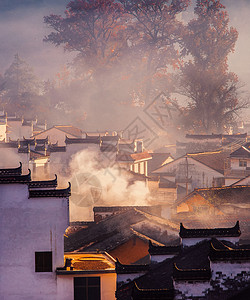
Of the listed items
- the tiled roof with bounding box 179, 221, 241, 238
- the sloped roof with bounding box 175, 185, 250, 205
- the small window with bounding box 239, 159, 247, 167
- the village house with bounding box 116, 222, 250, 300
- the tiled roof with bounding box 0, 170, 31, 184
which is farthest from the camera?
the small window with bounding box 239, 159, 247, 167

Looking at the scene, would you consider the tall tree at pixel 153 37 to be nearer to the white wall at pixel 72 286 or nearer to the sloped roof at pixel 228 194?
the sloped roof at pixel 228 194

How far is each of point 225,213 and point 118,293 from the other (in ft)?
54.5

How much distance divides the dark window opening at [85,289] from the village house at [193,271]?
2107 millimetres

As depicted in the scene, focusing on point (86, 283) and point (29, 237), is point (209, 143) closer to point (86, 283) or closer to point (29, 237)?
point (86, 283)

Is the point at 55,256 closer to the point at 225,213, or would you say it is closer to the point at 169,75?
Result: the point at 225,213

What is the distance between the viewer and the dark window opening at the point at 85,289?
1839 centimetres

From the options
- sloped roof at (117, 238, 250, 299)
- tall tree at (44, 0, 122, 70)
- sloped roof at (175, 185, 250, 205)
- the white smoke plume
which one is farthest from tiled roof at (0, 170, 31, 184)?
tall tree at (44, 0, 122, 70)

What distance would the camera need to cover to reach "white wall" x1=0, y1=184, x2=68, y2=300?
18547mm

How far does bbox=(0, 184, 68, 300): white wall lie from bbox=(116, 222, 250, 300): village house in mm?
3233

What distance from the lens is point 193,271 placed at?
13.7 m

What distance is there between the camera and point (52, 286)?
1852 centimetres

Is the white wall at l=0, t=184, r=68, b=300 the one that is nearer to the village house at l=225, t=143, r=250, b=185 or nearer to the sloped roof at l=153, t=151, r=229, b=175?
the village house at l=225, t=143, r=250, b=185

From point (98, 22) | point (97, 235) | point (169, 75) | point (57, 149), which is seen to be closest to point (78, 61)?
point (98, 22)

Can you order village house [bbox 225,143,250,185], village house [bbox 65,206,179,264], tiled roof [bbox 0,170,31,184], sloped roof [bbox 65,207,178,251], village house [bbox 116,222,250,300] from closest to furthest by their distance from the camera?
village house [bbox 116,222,250,300] → tiled roof [bbox 0,170,31,184] → village house [bbox 65,206,179,264] → sloped roof [bbox 65,207,178,251] → village house [bbox 225,143,250,185]
